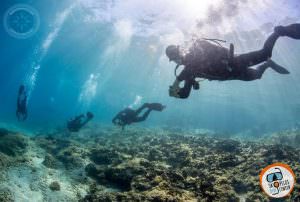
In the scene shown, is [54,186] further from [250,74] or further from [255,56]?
[255,56]

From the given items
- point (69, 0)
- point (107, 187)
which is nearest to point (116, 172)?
point (107, 187)

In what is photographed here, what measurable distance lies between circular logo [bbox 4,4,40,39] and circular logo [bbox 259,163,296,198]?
102 feet

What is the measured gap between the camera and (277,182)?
16.9 feet

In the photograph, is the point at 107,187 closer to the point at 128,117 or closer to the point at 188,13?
the point at 128,117

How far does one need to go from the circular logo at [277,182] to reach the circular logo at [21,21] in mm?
30972

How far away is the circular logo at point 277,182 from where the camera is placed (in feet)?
16.5

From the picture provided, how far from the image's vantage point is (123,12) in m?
25.2

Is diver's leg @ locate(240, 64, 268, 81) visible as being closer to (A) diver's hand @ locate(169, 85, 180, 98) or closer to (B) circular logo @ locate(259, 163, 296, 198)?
(A) diver's hand @ locate(169, 85, 180, 98)

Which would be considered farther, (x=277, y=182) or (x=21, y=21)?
(x=21, y=21)

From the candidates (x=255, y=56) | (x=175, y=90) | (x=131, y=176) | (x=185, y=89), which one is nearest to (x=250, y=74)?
(x=255, y=56)

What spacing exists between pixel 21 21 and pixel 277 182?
1450 inches

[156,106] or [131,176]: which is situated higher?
[156,106]

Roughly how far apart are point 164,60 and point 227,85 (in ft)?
54.9

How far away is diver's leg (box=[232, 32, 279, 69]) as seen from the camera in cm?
573
